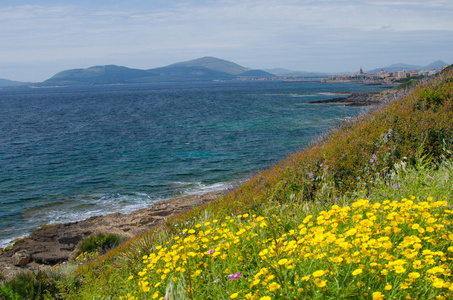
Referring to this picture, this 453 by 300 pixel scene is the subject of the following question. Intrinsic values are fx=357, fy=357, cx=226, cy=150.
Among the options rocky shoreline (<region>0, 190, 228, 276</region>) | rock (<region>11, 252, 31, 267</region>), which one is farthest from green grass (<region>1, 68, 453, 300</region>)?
rock (<region>11, 252, 31, 267</region>)

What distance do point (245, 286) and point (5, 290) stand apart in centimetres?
481

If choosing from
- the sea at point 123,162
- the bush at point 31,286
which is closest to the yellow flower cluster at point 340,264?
the bush at point 31,286

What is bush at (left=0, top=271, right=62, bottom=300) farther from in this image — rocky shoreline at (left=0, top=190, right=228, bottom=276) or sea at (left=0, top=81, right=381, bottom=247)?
sea at (left=0, top=81, right=381, bottom=247)

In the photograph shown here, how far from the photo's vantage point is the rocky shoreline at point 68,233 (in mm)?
12836

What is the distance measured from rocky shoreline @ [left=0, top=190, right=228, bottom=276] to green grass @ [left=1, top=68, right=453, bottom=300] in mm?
5304

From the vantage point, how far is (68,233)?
49.1ft

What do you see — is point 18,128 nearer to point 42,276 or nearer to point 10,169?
point 10,169

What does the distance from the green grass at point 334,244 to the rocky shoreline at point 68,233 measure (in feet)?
17.4

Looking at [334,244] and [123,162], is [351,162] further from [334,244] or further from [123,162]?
[123,162]

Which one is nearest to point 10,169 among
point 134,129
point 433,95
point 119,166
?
point 119,166

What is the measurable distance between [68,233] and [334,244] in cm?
1433

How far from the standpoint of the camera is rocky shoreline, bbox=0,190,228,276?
505 inches

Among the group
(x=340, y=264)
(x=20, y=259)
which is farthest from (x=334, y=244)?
(x=20, y=259)

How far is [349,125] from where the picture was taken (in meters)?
11.6
